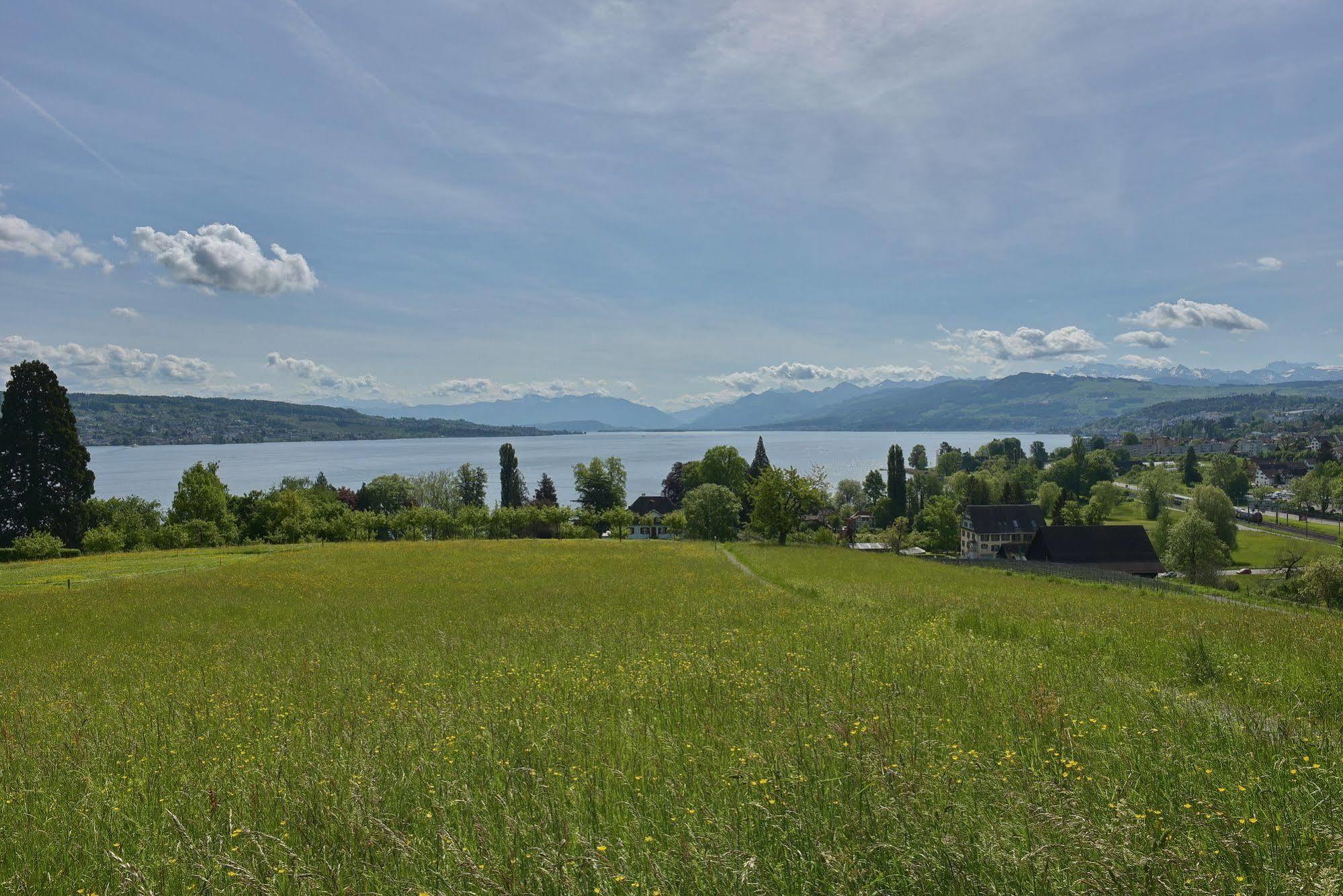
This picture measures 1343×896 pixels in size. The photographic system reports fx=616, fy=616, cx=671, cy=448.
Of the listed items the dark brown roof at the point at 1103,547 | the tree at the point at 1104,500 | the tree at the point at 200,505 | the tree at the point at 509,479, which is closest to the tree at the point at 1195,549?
the dark brown roof at the point at 1103,547

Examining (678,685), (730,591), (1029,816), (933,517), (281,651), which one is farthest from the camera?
(933,517)

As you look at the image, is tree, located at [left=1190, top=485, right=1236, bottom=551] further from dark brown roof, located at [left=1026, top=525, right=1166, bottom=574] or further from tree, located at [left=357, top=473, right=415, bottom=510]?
tree, located at [left=357, top=473, right=415, bottom=510]

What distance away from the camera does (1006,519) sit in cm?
8862

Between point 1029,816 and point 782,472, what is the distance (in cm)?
5668

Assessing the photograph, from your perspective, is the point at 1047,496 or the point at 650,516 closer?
the point at 650,516

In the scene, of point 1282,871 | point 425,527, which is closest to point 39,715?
point 1282,871

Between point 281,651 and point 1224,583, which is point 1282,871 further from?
point 1224,583

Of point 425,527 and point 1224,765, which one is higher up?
point 1224,765

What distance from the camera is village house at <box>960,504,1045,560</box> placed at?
3433 inches

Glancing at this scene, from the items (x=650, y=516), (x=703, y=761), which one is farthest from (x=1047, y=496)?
(x=703, y=761)

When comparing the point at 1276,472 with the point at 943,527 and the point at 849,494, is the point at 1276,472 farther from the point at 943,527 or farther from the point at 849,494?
the point at 943,527

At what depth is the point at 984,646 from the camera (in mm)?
10508

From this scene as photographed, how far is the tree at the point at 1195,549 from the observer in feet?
181

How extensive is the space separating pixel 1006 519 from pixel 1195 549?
104 feet
